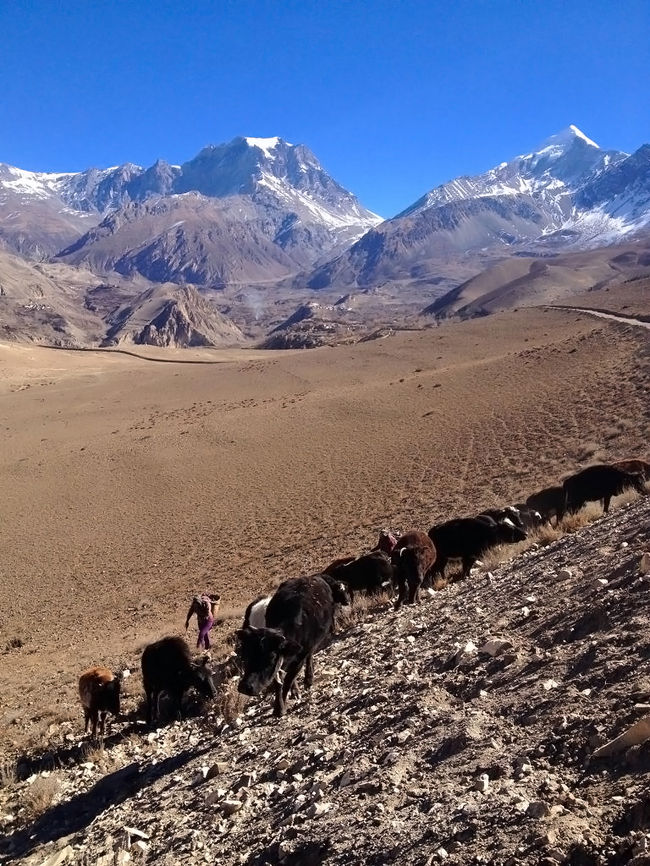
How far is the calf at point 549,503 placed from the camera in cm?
1422

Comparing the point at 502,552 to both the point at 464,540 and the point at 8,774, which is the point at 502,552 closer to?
the point at 464,540

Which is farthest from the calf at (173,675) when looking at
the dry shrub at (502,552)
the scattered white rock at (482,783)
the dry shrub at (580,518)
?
the dry shrub at (580,518)

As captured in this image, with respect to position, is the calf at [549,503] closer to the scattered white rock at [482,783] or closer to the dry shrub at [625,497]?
the dry shrub at [625,497]

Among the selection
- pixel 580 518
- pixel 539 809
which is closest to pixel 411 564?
pixel 580 518

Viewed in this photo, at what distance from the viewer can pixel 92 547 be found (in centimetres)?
2194

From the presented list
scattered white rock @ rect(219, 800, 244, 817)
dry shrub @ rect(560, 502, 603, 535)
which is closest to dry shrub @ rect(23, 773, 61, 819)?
scattered white rock @ rect(219, 800, 244, 817)

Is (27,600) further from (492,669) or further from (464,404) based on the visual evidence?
(464,404)

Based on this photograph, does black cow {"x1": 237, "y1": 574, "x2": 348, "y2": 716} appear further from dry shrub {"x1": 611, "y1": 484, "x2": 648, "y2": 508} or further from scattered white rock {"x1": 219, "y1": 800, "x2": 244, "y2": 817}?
dry shrub {"x1": 611, "y1": 484, "x2": 648, "y2": 508}

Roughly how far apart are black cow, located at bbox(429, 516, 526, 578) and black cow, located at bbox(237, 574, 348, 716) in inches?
155

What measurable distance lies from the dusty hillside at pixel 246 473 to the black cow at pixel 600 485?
566cm

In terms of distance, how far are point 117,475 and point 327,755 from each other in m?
28.0

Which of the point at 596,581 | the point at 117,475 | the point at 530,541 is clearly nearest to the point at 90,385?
the point at 117,475

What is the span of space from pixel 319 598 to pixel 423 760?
3.34m

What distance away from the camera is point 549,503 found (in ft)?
48.8
